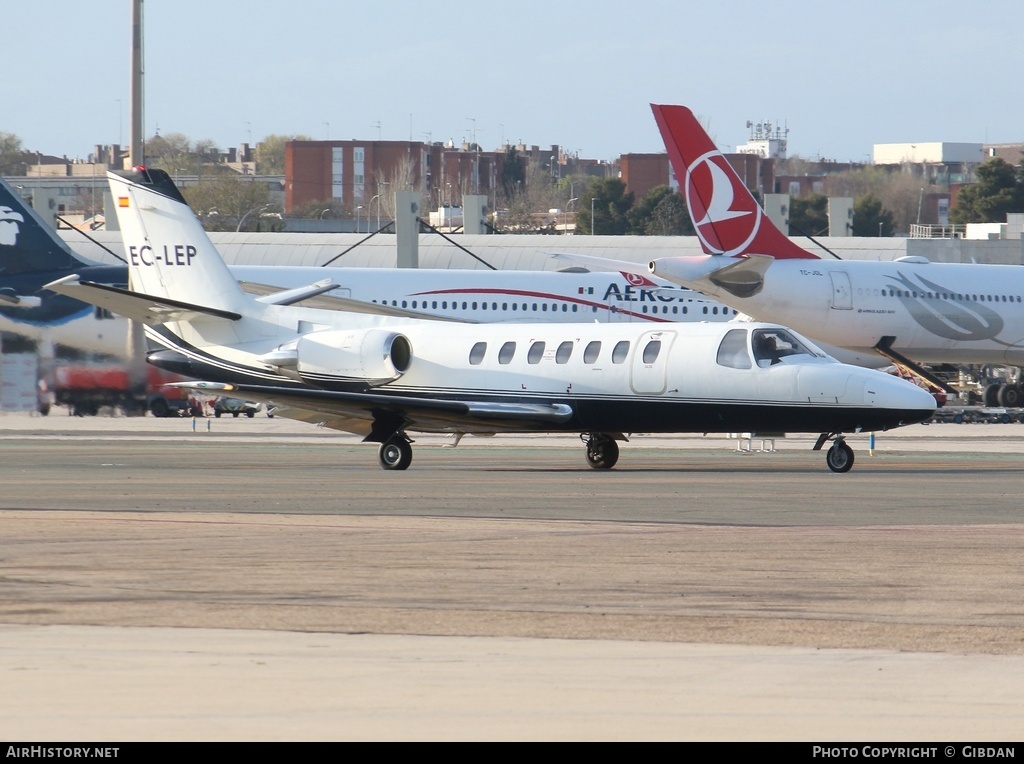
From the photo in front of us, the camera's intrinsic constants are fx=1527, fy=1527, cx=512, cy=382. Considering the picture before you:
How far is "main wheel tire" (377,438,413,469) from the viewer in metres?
27.7

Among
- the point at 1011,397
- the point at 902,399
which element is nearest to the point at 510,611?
the point at 902,399

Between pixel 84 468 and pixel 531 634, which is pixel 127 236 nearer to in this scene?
pixel 84 468

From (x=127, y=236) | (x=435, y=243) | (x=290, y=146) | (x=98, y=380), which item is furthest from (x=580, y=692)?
(x=290, y=146)

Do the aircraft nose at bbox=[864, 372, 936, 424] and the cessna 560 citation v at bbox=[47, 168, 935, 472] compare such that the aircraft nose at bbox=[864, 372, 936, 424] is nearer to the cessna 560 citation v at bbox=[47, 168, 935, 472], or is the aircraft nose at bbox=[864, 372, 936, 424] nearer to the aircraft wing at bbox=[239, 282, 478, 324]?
the cessna 560 citation v at bbox=[47, 168, 935, 472]

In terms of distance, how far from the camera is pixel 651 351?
27391 mm

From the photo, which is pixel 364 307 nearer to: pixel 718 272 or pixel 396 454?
pixel 718 272

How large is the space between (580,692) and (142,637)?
3041mm

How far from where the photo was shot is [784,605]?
11320mm

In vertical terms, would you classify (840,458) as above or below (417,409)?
below

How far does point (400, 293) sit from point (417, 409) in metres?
20.5

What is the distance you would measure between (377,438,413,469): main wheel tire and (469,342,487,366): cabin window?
6.71ft

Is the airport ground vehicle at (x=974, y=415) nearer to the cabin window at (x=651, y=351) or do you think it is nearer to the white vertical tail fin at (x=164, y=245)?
the cabin window at (x=651, y=351)

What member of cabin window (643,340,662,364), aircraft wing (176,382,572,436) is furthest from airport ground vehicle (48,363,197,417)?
cabin window (643,340,662,364)

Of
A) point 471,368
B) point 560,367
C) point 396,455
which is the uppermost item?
point 560,367
